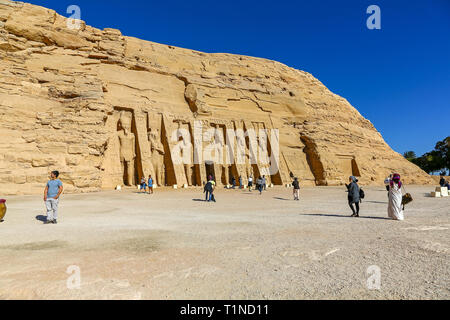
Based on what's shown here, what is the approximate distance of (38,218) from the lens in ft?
27.6

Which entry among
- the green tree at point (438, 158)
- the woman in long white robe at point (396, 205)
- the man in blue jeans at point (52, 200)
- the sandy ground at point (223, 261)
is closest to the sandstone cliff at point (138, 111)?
the man in blue jeans at point (52, 200)

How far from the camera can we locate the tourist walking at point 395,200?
8.38 meters

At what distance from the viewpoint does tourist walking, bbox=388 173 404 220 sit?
27.5ft

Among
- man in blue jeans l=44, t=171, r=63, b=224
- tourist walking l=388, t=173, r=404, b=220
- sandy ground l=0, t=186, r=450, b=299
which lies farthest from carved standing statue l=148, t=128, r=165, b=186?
tourist walking l=388, t=173, r=404, b=220

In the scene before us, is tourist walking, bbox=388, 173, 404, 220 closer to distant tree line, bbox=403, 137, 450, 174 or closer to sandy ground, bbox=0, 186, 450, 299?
sandy ground, bbox=0, 186, 450, 299

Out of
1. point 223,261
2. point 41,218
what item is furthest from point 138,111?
point 223,261

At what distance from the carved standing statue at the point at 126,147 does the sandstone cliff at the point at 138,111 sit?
85 millimetres

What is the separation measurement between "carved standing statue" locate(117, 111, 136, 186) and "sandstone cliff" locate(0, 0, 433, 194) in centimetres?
8

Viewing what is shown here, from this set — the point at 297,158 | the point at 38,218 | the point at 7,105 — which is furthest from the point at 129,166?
the point at 297,158

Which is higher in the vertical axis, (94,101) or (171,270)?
(94,101)

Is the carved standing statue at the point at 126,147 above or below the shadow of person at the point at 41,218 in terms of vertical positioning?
above

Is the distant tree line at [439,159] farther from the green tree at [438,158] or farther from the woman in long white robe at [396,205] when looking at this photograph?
the woman in long white robe at [396,205]

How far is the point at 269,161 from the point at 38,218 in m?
23.9

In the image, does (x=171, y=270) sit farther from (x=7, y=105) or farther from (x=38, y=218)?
(x=7, y=105)
